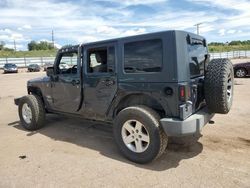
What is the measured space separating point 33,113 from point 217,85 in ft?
13.9

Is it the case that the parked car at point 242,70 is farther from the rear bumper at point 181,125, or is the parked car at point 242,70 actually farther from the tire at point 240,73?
the rear bumper at point 181,125

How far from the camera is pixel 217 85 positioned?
4.40 m

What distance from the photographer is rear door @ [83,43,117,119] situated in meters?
4.94

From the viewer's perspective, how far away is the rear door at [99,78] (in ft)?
16.2

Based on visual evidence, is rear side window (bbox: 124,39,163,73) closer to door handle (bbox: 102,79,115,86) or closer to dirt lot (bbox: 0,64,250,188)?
door handle (bbox: 102,79,115,86)

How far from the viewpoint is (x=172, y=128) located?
13.4ft

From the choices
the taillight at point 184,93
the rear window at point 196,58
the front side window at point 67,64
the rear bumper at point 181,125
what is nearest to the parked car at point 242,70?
the rear window at point 196,58

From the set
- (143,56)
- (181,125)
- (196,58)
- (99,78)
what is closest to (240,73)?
(196,58)

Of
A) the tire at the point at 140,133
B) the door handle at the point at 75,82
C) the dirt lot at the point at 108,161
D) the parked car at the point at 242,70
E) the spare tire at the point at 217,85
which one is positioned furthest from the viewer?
the parked car at the point at 242,70

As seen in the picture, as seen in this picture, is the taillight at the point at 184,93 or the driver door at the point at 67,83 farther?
the driver door at the point at 67,83

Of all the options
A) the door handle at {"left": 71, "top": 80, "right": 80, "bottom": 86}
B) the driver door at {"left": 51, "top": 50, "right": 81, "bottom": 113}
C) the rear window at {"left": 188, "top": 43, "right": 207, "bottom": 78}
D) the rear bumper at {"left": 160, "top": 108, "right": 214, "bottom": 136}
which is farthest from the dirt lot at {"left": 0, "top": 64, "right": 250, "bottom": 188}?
the rear window at {"left": 188, "top": 43, "right": 207, "bottom": 78}

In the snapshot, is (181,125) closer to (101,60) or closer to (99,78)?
(99,78)

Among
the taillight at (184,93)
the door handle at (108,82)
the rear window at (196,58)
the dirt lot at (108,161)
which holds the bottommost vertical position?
the dirt lot at (108,161)

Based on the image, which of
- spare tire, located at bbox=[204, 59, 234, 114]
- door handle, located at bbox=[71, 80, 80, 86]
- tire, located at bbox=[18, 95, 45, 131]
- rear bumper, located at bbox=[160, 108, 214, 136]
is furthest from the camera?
tire, located at bbox=[18, 95, 45, 131]
